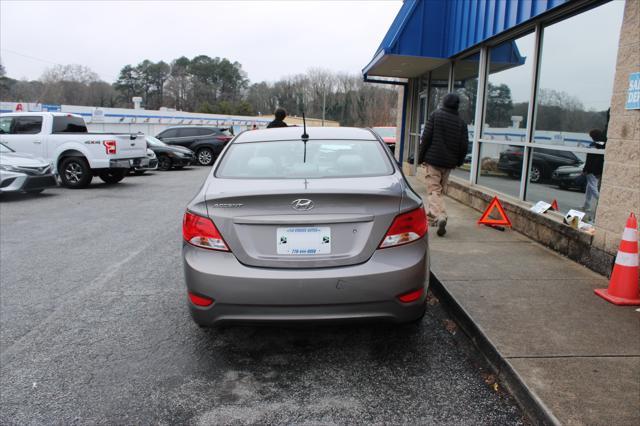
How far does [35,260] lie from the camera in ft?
19.5

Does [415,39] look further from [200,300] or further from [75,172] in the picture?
[200,300]

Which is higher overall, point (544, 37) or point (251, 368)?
point (544, 37)

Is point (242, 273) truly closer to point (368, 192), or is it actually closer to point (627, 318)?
point (368, 192)

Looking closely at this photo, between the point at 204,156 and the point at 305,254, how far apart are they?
19.1m

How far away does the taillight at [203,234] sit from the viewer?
10.2ft

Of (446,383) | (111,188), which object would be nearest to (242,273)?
(446,383)

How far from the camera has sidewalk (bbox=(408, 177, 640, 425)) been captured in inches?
108

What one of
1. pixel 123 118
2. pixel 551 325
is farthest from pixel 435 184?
pixel 123 118

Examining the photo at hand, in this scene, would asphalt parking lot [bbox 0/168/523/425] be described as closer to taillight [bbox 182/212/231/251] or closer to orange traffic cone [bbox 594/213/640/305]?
taillight [bbox 182/212/231/251]

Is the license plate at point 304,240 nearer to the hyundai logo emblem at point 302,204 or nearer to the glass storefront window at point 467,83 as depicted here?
the hyundai logo emblem at point 302,204

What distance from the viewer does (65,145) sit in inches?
490

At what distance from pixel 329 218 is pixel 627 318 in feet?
8.33

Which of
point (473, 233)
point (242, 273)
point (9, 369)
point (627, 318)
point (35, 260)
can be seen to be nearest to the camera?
point (242, 273)

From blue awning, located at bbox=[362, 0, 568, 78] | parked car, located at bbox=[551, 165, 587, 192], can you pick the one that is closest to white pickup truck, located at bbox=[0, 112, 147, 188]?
blue awning, located at bbox=[362, 0, 568, 78]
